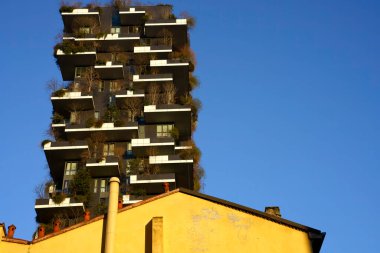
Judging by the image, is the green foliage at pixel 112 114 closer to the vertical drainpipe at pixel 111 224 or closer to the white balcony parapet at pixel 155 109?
the white balcony parapet at pixel 155 109

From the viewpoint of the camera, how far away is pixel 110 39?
69000 mm

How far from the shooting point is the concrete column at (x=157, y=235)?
2998 centimetres

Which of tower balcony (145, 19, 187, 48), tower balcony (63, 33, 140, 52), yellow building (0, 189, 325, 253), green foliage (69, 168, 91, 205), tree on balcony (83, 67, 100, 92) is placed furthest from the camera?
tower balcony (145, 19, 187, 48)

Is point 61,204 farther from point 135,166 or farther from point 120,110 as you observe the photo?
point 120,110

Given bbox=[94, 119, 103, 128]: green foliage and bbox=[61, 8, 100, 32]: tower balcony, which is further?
bbox=[61, 8, 100, 32]: tower balcony

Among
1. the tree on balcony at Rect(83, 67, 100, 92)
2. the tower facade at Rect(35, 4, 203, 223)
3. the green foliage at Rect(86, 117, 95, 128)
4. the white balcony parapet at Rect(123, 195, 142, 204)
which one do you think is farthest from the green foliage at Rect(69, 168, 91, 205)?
the tree on balcony at Rect(83, 67, 100, 92)

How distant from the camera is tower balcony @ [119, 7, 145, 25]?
71250 mm

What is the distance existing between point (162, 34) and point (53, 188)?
2227 centimetres

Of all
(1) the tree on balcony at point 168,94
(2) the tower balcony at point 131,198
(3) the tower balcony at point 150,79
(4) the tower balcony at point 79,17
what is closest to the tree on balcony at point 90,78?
(3) the tower balcony at point 150,79

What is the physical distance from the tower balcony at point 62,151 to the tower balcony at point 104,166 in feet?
5.74

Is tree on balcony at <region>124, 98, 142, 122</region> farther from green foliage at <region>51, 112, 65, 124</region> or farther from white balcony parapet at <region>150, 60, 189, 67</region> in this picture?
green foliage at <region>51, 112, 65, 124</region>

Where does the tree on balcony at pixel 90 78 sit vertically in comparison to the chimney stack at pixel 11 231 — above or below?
above

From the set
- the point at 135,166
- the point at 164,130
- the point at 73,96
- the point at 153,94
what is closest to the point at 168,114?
the point at 164,130

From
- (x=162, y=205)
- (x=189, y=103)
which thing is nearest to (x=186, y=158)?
(x=189, y=103)
